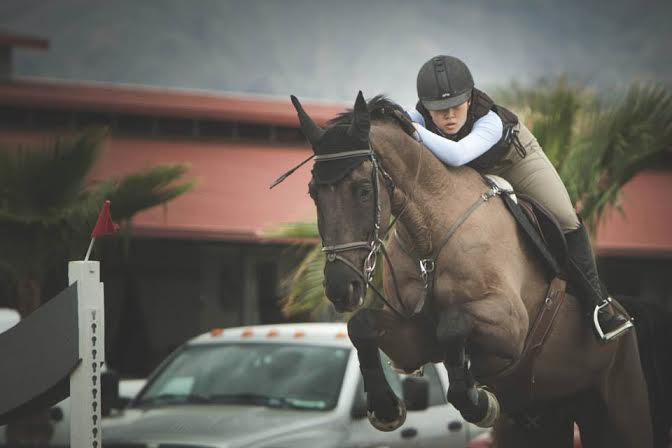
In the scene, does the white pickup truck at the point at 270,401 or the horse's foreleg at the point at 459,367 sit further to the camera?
the white pickup truck at the point at 270,401

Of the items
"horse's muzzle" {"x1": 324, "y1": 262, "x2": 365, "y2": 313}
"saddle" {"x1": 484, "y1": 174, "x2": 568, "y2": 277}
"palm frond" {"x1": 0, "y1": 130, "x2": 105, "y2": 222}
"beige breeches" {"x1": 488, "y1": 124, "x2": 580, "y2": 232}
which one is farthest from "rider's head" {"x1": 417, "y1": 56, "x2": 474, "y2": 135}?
"palm frond" {"x1": 0, "y1": 130, "x2": 105, "y2": 222}

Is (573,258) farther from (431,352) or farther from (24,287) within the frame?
(24,287)

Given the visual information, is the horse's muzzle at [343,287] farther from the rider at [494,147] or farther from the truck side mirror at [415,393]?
the truck side mirror at [415,393]


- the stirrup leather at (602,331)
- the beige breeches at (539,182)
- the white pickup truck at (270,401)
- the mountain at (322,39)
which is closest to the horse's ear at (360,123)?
the beige breeches at (539,182)

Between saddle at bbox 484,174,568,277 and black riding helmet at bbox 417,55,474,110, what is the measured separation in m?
0.48

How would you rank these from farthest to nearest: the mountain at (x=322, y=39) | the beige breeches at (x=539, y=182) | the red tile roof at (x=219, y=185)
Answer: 1. the mountain at (x=322, y=39)
2. the red tile roof at (x=219, y=185)
3. the beige breeches at (x=539, y=182)

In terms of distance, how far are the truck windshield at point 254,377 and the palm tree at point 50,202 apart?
2055 millimetres

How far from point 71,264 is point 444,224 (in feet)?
5.86

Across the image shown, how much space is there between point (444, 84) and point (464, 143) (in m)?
0.31

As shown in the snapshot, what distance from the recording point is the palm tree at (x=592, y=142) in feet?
39.2

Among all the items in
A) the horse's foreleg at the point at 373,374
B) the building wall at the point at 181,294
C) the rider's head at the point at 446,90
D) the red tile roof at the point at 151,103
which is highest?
the red tile roof at the point at 151,103

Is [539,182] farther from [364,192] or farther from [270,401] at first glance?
[270,401]

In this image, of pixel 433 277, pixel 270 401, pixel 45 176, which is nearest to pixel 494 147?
pixel 433 277

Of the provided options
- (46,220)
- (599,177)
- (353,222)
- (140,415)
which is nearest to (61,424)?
(46,220)
